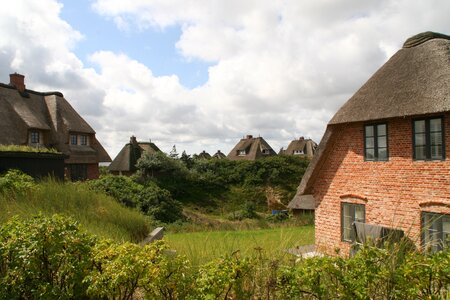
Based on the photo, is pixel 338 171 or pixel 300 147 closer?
pixel 338 171

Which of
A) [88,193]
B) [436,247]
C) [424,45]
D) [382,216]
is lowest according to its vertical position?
[436,247]

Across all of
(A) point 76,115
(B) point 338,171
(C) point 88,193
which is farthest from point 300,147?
(C) point 88,193

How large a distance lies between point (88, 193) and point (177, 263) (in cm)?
629

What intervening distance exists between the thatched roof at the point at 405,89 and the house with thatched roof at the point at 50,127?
786 inches

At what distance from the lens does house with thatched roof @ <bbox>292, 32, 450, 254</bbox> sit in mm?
9992

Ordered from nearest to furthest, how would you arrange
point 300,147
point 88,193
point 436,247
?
1. point 88,193
2. point 436,247
3. point 300,147

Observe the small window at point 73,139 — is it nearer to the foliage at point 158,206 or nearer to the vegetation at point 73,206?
the foliage at point 158,206

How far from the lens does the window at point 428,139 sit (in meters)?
10.0

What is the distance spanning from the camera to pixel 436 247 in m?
10.2

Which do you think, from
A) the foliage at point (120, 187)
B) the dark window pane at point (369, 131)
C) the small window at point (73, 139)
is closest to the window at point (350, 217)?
the dark window pane at point (369, 131)

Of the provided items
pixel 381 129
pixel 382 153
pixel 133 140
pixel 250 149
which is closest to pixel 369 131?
pixel 381 129

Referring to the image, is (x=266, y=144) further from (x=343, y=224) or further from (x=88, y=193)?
(x=88, y=193)

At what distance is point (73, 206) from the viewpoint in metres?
7.75

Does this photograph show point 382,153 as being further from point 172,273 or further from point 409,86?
point 172,273
